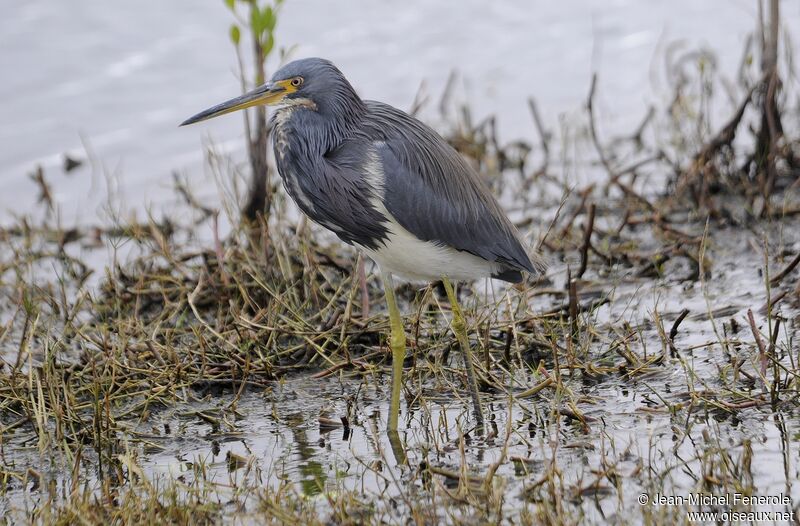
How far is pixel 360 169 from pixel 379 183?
0.09 m

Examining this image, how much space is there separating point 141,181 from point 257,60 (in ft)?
8.47

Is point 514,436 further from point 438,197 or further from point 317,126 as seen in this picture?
point 317,126

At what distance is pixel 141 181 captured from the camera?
9.02m

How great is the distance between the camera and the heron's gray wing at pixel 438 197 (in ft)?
16.2

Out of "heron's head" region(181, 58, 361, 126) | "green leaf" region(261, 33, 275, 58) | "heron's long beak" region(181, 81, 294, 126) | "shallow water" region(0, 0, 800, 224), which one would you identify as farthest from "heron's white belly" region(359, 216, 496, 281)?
"shallow water" region(0, 0, 800, 224)

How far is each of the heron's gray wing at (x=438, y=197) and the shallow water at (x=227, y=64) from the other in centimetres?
378

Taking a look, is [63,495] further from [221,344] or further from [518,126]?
[518,126]

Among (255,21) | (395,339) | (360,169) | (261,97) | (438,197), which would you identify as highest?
(255,21)

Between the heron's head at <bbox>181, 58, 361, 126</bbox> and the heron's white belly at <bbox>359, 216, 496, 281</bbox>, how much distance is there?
54 centimetres

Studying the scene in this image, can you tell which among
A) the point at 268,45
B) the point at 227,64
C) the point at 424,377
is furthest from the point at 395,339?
the point at 227,64

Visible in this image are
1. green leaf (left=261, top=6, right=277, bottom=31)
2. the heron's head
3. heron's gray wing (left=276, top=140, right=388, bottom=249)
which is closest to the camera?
heron's gray wing (left=276, top=140, right=388, bottom=249)

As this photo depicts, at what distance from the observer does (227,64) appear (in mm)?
10570

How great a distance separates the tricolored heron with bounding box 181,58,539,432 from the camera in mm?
4902

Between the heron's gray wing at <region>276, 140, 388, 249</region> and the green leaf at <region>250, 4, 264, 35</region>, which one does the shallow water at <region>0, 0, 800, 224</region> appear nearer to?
the green leaf at <region>250, 4, 264, 35</region>
